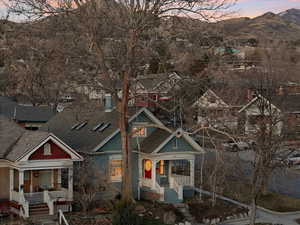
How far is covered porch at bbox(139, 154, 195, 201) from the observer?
3082 centimetres

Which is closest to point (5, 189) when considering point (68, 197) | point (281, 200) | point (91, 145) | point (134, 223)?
point (68, 197)

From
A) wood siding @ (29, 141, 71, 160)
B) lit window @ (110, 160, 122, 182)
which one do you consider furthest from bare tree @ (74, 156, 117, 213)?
wood siding @ (29, 141, 71, 160)

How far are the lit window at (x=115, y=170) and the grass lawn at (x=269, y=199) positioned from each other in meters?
7.21

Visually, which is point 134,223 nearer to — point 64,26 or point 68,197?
point 68,197

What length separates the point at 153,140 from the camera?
3209 centimetres

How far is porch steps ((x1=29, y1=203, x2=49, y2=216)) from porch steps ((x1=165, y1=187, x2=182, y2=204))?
699cm

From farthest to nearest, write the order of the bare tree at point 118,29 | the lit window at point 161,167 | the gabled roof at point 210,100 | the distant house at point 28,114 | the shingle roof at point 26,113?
the shingle roof at point 26,113
the distant house at point 28,114
the gabled roof at point 210,100
the lit window at point 161,167
the bare tree at point 118,29

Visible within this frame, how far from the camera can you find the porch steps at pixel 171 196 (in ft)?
100

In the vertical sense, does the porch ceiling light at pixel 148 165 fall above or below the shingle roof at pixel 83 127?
below

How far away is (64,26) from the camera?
81.4ft

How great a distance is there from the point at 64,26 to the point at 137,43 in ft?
11.9

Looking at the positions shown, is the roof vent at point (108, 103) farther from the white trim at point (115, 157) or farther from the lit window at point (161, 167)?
the lit window at point (161, 167)

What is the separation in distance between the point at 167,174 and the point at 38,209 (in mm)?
8881

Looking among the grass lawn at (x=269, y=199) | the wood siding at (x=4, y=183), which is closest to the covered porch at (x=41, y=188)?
the wood siding at (x=4, y=183)
